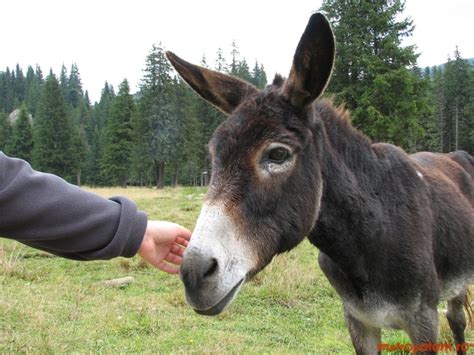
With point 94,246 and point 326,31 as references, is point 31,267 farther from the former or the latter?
point 326,31

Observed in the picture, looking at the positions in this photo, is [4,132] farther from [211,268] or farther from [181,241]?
[211,268]

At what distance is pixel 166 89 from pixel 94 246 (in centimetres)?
4266

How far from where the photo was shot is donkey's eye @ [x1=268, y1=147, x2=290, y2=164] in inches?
92.4

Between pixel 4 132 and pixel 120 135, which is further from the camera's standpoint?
pixel 4 132

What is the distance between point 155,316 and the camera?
5.05 m

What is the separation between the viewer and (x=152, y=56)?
141 ft

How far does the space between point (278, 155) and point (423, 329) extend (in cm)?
169

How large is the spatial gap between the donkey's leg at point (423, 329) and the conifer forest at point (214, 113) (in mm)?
12194

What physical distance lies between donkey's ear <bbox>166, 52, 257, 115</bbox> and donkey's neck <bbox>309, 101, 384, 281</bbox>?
56cm

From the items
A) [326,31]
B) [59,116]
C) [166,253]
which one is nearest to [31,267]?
[166,253]

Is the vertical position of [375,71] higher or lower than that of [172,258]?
higher

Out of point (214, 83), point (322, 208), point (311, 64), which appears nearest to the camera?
point (311, 64)

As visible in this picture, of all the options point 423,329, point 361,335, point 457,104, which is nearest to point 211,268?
point 423,329

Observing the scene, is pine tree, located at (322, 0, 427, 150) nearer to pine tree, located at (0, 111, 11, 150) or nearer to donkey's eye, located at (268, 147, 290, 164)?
donkey's eye, located at (268, 147, 290, 164)
